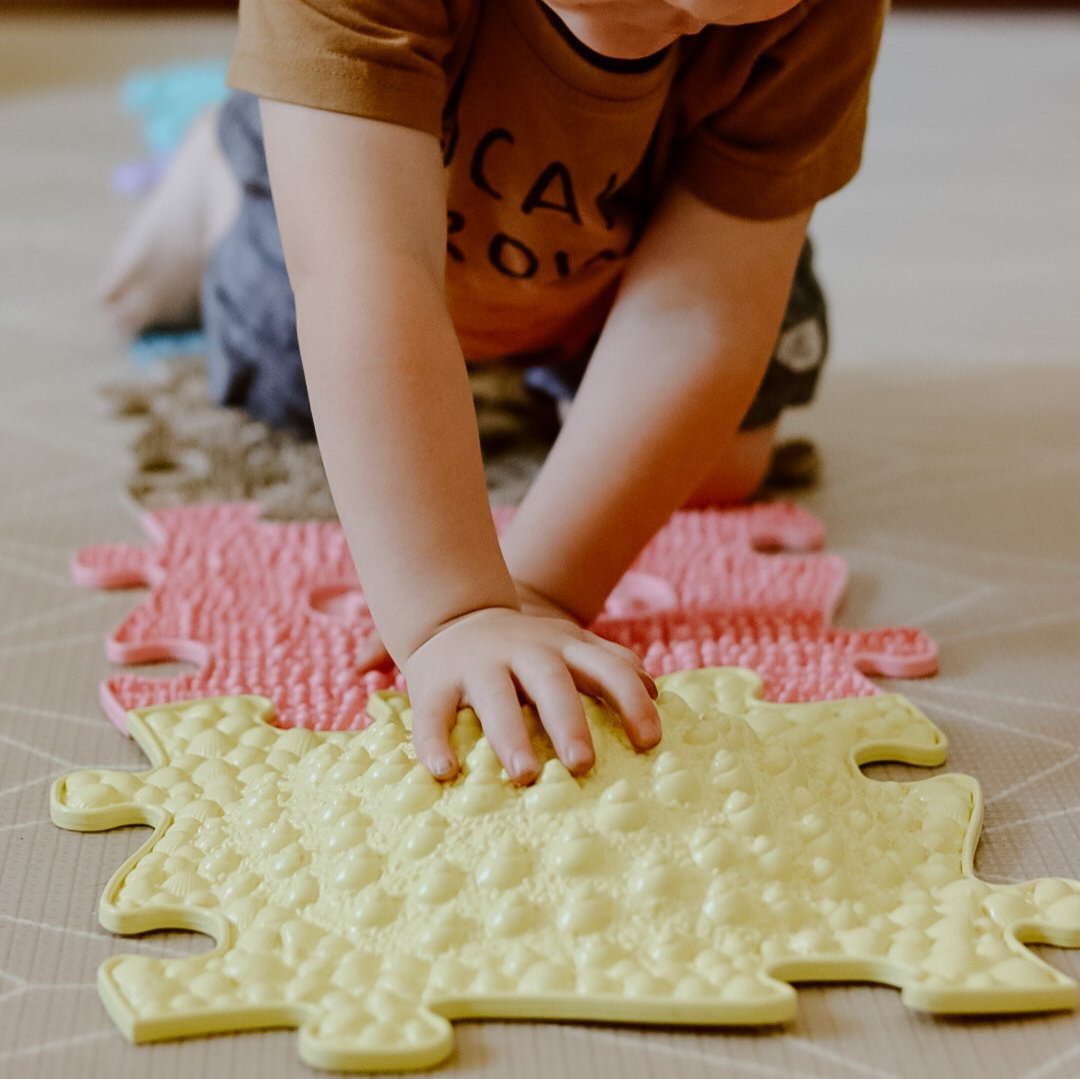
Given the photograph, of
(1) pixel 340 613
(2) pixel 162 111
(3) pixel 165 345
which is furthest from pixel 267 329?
(2) pixel 162 111

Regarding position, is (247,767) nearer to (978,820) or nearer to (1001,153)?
(978,820)

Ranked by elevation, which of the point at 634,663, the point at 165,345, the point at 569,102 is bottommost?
the point at 165,345

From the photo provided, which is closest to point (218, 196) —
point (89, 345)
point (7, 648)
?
point (89, 345)

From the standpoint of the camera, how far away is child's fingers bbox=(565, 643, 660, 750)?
0.56m

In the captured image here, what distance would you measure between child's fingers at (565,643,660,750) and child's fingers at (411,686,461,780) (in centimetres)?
5

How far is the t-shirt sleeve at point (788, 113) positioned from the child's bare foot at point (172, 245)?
1.81 ft

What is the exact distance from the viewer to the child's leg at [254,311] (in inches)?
41.1

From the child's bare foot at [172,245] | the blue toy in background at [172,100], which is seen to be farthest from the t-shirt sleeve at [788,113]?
the blue toy in background at [172,100]

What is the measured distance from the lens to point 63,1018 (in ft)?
1.63

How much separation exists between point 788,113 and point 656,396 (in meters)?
0.16

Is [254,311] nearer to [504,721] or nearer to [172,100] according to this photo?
[504,721]

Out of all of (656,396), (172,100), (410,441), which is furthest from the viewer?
(172,100)

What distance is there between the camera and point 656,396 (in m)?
0.75

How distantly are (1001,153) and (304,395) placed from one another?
1.32m
